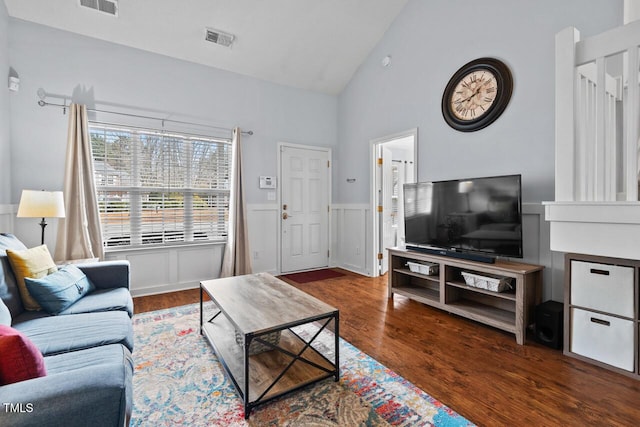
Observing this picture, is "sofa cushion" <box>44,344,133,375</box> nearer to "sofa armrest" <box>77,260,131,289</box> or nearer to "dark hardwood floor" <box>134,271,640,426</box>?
"sofa armrest" <box>77,260,131,289</box>

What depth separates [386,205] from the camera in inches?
179

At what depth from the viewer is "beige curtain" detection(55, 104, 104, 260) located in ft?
10.2

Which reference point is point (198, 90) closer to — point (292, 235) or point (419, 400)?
point (292, 235)

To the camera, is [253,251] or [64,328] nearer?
[64,328]

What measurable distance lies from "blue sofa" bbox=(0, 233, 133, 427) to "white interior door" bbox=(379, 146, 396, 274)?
3277 mm

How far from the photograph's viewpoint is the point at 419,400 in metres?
1.73

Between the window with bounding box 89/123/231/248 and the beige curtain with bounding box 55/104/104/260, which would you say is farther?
the window with bounding box 89/123/231/248

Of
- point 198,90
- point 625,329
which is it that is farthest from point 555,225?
point 198,90

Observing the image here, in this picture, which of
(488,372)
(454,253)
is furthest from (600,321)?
(454,253)

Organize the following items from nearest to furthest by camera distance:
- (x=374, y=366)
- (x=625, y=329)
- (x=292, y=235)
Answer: (x=625, y=329) < (x=374, y=366) < (x=292, y=235)

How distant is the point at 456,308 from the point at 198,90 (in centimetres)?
402

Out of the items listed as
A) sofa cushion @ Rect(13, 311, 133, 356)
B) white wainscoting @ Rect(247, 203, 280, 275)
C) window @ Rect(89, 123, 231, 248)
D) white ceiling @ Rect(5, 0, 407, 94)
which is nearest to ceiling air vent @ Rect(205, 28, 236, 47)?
white ceiling @ Rect(5, 0, 407, 94)

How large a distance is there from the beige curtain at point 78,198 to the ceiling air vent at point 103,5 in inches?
39.5

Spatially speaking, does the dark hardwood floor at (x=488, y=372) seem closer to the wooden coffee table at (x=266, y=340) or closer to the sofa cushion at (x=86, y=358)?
the wooden coffee table at (x=266, y=340)
